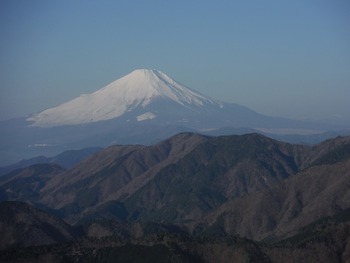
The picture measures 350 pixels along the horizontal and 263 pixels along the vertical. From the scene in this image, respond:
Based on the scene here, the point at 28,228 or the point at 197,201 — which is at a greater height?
the point at 28,228

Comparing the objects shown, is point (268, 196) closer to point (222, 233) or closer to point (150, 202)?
point (222, 233)

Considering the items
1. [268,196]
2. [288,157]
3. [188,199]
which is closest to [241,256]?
[268,196]

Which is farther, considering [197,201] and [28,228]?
[197,201]

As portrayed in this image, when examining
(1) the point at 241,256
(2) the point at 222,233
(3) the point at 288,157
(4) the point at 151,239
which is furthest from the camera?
(3) the point at 288,157

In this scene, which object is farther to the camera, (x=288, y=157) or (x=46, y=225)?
(x=288, y=157)

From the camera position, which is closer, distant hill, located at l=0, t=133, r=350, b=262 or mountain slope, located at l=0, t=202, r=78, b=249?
distant hill, located at l=0, t=133, r=350, b=262

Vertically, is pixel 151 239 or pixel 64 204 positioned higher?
pixel 151 239

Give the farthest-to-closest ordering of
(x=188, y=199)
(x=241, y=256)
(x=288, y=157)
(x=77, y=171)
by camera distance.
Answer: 1. (x=77, y=171)
2. (x=288, y=157)
3. (x=188, y=199)
4. (x=241, y=256)

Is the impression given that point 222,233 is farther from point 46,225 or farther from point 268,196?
point 46,225

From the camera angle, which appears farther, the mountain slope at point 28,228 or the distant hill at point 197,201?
the mountain slope at point 28,228
